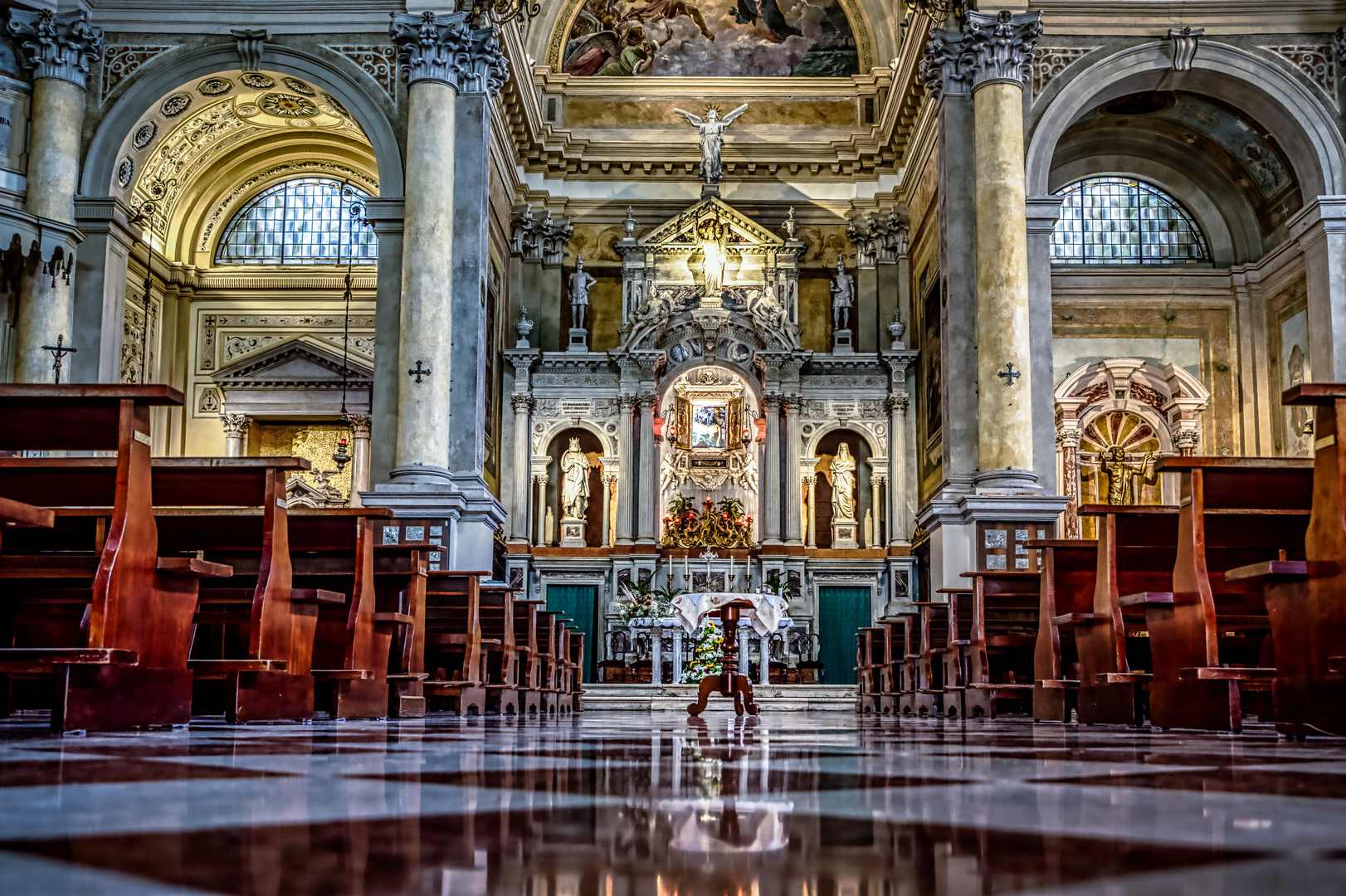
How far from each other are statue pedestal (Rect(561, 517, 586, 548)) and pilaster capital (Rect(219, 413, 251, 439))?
15.7 ft

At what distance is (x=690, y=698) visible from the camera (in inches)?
541

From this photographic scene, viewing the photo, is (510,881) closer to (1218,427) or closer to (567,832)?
(567,832)

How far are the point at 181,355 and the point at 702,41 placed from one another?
8982 mm

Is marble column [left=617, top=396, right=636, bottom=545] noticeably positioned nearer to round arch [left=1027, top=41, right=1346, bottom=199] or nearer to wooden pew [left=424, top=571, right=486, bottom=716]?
round arch [left=1027, top=41, right=1346, bottom=199]

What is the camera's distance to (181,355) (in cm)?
1844

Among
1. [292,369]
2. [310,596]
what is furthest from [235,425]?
[310,596]

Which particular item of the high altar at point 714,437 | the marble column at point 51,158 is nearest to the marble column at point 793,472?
the high altar at point 714,437

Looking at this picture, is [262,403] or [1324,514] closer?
[1324,514]

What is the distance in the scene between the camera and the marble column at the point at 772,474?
691 inches

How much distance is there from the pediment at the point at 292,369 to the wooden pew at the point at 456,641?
32.2 feet

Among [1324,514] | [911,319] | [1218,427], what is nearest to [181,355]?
[911,319]

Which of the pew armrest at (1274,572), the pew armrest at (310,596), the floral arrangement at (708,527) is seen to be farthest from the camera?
the floral arrangement at (708,527)

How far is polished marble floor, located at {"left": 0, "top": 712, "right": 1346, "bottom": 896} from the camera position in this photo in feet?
3.54

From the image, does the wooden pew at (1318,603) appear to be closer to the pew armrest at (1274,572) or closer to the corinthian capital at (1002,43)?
the pew armrest at (1274,572)
